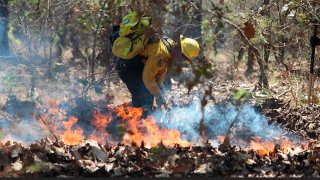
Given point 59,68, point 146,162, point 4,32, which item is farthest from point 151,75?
point 4,32

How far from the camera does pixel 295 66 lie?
11.6 metres

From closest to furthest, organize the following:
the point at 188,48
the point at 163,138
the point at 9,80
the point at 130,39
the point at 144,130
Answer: the point at 163,138, the point at 144,130, the point at 130,39, the point at 188,48, the point at 9,80

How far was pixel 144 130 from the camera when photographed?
6559 mm

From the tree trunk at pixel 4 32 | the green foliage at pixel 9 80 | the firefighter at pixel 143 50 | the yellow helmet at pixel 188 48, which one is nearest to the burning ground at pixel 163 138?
the firefighter at pixel 143 50

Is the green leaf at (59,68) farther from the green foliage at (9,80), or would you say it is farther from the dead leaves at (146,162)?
the dead leaves at (146,162)

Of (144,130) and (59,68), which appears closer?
(144,130)

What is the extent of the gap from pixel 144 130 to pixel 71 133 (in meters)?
0.96

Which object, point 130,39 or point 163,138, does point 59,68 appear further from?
point 163,138

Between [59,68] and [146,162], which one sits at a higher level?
[146,162]

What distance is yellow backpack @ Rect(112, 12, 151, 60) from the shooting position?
6613 mm

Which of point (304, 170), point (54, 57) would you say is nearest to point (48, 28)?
point (54, 57)

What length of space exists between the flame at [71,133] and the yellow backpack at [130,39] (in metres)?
1.20

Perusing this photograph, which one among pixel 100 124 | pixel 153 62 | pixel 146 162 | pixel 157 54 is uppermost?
pixel 157 54

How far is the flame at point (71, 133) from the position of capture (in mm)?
5324
